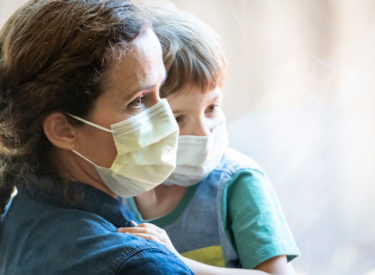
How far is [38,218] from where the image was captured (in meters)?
1.18

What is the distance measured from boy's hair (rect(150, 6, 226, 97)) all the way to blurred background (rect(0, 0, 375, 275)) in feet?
0.89

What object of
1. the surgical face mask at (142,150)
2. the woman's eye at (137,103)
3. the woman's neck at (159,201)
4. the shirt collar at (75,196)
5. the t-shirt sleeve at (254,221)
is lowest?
the woman's neck at (159,201)

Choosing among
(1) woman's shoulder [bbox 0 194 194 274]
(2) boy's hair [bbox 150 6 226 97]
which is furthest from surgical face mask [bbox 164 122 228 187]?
(1) woman's shoulder [bbox 0 194 194 274]

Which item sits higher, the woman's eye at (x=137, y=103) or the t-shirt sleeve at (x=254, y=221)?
the woman's eye at (x=137, y=103)

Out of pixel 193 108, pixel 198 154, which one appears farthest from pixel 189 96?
pixel 198 154

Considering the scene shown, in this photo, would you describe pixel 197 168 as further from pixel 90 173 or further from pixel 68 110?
pixel 68 110

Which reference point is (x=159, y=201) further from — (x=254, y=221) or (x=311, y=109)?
(x=311, y=109)

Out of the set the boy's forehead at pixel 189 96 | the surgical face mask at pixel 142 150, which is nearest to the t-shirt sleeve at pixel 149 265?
the surgical face mask at pixel 142 150

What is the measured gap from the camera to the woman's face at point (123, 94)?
1184 mm

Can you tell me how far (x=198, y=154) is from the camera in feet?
4.88

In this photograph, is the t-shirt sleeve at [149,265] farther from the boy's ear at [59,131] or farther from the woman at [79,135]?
the boy's ear at [59,131]

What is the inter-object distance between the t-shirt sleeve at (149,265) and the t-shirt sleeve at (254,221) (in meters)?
0.38

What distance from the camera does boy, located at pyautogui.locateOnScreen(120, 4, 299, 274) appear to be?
144 cm

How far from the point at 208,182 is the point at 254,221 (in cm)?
20
